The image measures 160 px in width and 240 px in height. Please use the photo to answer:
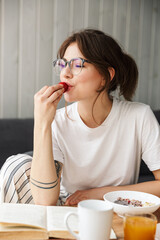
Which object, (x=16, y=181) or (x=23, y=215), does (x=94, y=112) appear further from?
(x=23, y=215)

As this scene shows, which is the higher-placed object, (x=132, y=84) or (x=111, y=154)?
(x=132, y=84)

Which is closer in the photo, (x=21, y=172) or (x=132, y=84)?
(x=21, y=172)

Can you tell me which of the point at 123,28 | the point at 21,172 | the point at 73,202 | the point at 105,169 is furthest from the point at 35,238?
the point at 123,28

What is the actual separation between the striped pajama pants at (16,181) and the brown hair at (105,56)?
1.75ft

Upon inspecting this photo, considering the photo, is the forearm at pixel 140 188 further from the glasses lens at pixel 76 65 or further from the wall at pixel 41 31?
the wall at pixel 41 31

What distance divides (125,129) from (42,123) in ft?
1.40

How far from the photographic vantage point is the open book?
2.69ft

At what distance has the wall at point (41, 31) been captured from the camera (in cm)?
254

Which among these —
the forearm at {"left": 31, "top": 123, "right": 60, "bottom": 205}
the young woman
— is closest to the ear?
the young woman

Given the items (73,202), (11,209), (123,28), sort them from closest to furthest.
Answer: (11,209) < (73,202) < (123,28)

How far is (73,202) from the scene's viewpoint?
116 centimetres

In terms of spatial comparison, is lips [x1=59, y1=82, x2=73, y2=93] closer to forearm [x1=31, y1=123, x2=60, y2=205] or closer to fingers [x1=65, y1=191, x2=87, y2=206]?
forearm [x1=31, y1=123, x2=60, y2=205]

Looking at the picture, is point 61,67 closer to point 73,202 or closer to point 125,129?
point 125,129

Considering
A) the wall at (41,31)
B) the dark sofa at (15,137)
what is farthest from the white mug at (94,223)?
the wall at (41,31)
